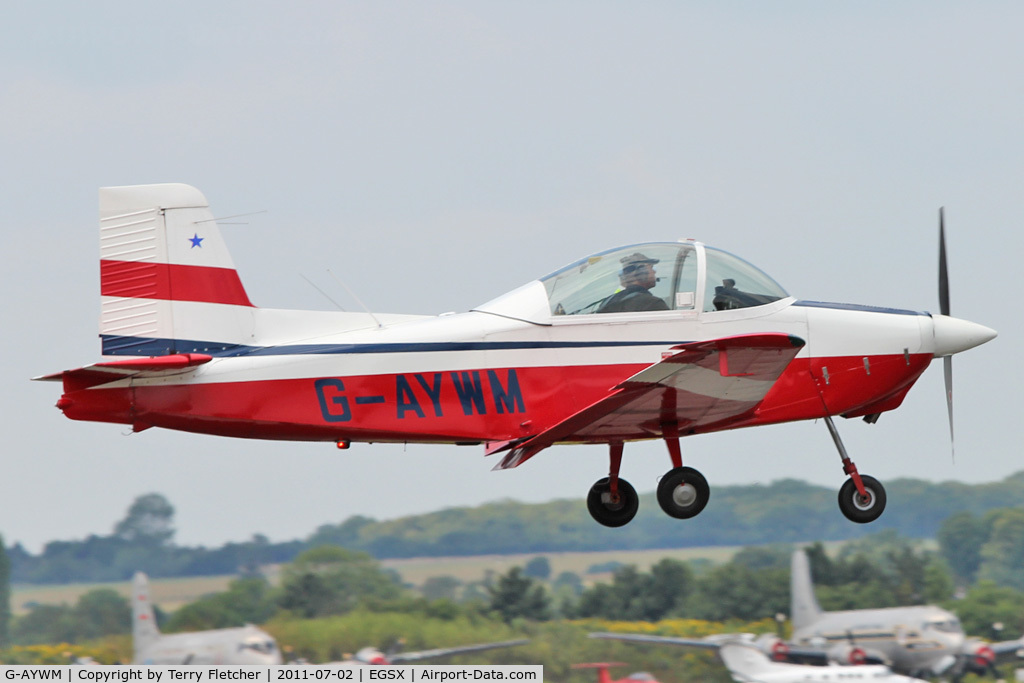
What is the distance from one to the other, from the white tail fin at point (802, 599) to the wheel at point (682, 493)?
24675 mm

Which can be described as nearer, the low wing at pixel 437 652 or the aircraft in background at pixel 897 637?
the low wing at pixel 437 652

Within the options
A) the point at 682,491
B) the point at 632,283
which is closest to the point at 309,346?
the point at 632,283

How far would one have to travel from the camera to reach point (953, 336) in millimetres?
11484

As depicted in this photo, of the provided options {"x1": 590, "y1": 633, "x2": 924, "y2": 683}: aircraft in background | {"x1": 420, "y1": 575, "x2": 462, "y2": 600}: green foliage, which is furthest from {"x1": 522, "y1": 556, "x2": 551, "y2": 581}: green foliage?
{"x1": 590, "y1": 633, "x2": 924, "y2": 683}: aircraft in background

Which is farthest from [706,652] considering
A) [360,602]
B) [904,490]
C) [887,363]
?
[887,363]

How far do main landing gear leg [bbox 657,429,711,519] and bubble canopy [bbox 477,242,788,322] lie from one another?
1.20 m

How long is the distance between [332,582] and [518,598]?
462 centimetres

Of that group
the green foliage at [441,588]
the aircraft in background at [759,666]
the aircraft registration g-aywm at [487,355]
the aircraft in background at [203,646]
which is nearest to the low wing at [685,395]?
the aircraft registration g-aywm at [487,355]

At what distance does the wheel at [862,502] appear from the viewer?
11547 mm

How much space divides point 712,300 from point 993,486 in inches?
1447

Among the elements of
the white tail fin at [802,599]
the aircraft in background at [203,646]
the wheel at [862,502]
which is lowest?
the white tail fin at [802,599]

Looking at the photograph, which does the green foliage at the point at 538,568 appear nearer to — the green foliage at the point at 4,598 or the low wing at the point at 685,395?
the green foliage at the point at 4,598

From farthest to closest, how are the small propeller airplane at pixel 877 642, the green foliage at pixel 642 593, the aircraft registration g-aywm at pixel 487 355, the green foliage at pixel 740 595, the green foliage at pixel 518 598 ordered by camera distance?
the green foliage at pixel 740 595 → the green foliage at pixel 642 593 → the small propeller airplane at pixel 877 642 → the green foliage at pixel 518 598 → the aircraft registration g-aywm at pixel 487 355

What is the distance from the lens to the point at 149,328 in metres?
11.2
